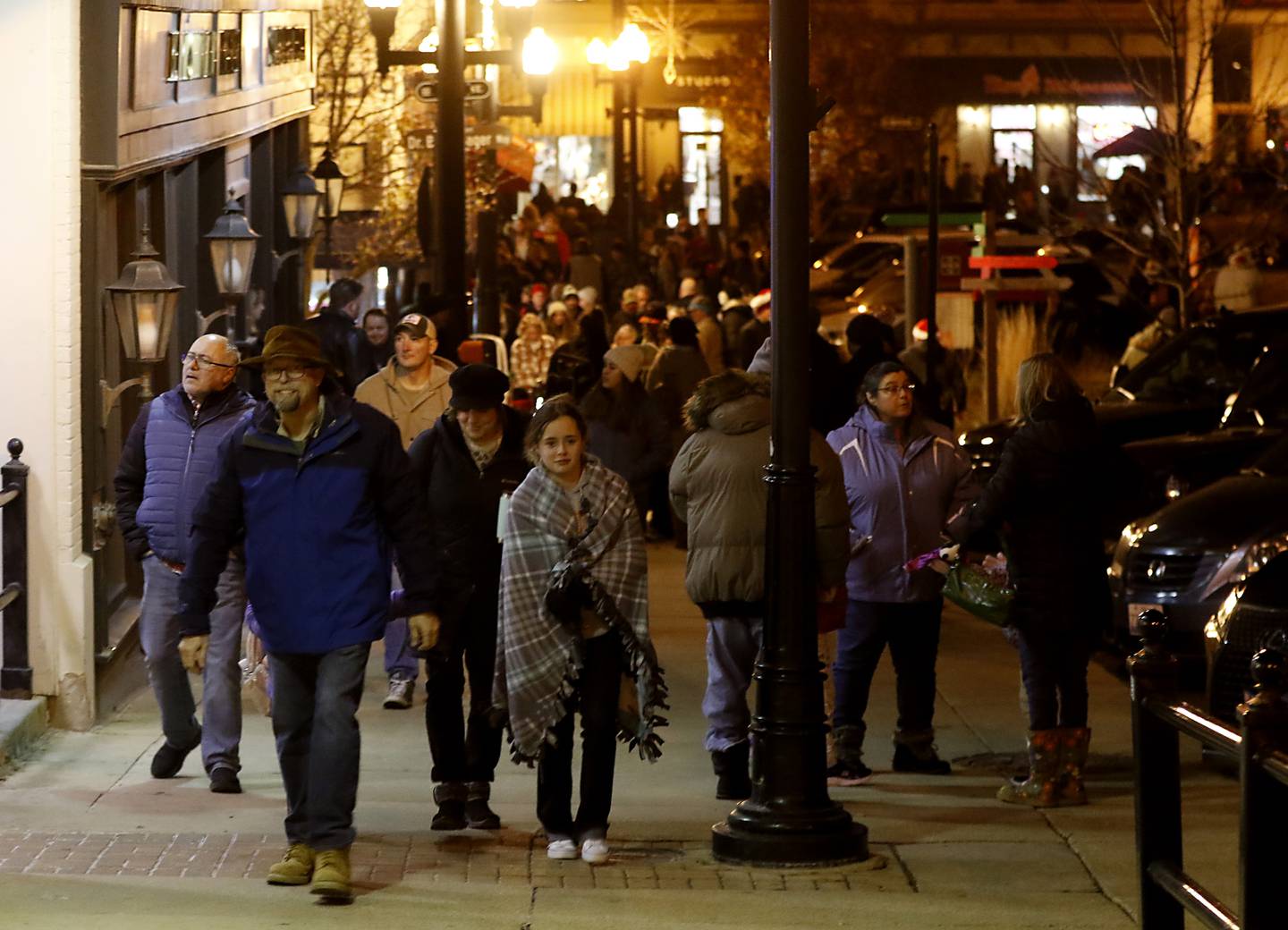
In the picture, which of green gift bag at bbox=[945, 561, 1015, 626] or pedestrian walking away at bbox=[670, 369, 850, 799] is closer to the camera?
pedestrian walking away at bbox=[670, 369, 850, 799]

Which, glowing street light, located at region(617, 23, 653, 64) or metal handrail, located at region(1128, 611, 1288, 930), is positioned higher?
glowing street light, located at region(617, 23, 653, 64)

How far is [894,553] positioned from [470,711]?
83.6 inches

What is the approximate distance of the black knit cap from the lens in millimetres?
8586

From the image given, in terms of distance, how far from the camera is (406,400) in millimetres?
11727

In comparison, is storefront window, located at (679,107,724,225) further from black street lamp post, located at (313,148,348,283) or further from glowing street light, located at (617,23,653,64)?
black street lamp post, located at (313,148,348,283)

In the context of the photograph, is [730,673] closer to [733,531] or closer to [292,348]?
[733,531]

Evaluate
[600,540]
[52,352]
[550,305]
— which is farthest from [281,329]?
[550,305]

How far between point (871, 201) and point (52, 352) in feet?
125

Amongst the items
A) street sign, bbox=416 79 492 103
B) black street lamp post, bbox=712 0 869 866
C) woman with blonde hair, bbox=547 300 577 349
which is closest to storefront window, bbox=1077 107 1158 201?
woman with blonde hair, bbox=547 300 577 349

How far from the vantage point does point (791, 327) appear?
8117 mm

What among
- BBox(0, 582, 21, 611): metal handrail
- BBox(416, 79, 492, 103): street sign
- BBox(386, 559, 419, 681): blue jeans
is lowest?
BBox(386, 559, 419, 681): blue jeans

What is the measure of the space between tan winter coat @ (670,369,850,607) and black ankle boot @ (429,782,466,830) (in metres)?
1.24

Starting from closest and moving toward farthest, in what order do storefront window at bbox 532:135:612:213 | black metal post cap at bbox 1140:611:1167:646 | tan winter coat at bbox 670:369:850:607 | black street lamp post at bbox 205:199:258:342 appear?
1. black metal post cap at bbox 1140:611:1167:646
2. tan winter coat at bbox 670:369:850:607
3. black street lamp post at bbox 205:199:258:342
4. storefront window at bbox 532:135:612:213

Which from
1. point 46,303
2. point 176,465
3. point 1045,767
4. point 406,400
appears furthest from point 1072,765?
point 46,303
